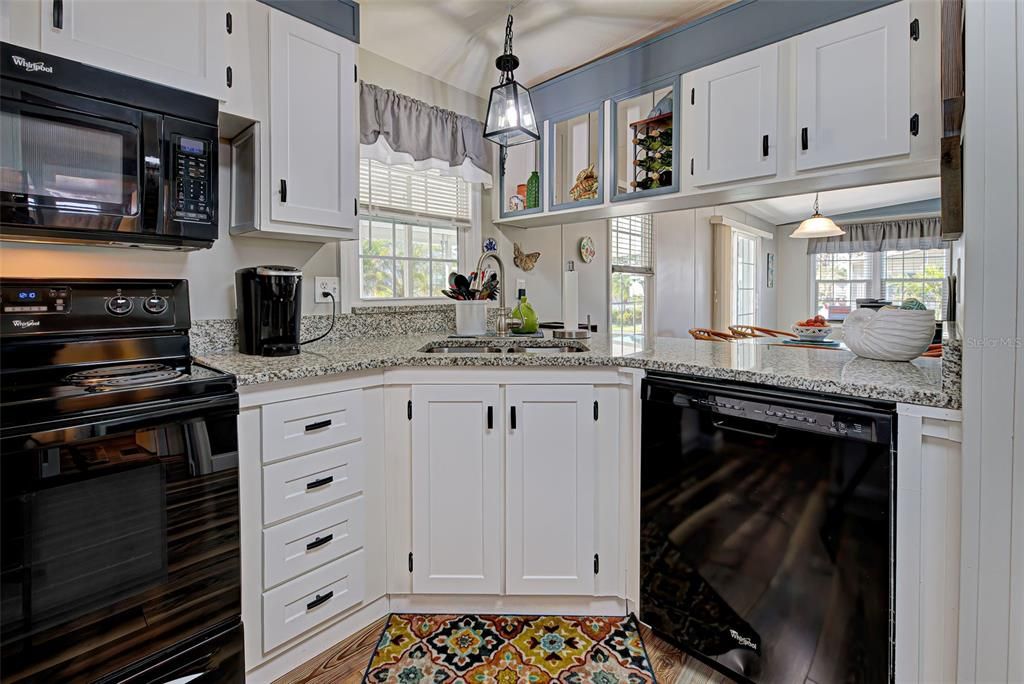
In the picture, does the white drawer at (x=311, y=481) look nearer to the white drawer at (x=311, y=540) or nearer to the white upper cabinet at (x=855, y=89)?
the white drawer at (x=311, y=540)

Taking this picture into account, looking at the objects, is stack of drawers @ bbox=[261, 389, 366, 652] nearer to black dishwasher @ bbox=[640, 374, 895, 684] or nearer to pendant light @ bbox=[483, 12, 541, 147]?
black dishwasher @ bbox=[640, 374, 895, 684]

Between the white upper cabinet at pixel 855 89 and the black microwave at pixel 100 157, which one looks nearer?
the black microwave at pixel 100 157

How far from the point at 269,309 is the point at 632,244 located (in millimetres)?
3117

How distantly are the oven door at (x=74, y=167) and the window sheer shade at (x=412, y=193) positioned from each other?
1085mm

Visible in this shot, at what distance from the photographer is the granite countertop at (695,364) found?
3.81 feet

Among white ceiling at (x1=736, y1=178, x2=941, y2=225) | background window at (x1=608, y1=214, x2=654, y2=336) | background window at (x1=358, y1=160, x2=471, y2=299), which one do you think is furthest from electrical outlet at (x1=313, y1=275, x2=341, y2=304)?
white ceiling at (x1=736, y1=178, x2=941, y2=225)

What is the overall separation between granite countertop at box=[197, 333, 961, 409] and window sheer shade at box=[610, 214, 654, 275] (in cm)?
183

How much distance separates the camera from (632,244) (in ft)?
13.5

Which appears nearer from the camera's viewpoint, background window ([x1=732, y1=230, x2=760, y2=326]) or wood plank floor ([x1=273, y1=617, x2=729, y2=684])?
wood plank floor ([x1=273, y1=617, x2=729, y2=684])

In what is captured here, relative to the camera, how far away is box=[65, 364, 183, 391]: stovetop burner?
3.97 feet

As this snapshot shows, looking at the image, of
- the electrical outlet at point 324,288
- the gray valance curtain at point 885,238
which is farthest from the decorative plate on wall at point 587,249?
the gray valance curtain at point 885,238

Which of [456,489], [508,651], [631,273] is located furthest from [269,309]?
[631,273]

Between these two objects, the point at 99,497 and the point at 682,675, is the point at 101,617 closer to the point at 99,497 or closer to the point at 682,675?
the point at 99,497

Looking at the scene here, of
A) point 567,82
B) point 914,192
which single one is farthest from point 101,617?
point 914,192
